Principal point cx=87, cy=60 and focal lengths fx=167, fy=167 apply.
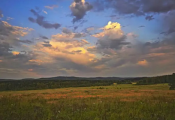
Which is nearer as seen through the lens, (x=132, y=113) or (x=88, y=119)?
(x=88, y=119)

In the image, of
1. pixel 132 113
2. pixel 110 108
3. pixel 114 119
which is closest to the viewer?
pixel 114 119

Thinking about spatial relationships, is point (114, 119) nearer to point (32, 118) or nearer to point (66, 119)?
point (66, 119)

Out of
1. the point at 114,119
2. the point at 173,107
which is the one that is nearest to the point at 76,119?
the point at 114,119

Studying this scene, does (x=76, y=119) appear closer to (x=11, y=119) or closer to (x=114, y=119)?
(x=114, y=119)

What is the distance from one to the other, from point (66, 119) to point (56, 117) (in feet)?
2.18

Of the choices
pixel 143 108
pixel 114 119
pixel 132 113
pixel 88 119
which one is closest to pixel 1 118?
pixel 88 119

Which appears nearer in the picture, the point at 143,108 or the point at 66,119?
the point at 66,119

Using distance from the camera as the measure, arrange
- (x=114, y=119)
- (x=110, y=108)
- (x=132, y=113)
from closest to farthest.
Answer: (x=114, y=119), (x=132, y=113), (x=110, y=108)

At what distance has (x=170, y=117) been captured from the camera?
31.3 feet

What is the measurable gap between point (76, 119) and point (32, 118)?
2504 millimetres

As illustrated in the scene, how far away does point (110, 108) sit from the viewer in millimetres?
11969

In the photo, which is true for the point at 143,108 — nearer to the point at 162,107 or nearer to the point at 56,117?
the point at 162,107

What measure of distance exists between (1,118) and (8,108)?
265cm

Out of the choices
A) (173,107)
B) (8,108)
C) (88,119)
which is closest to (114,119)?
(88,119)
